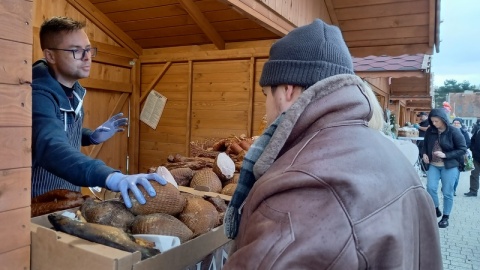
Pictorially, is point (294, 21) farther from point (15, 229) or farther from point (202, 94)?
point (15, 229)

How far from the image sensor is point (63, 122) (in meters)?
1.99

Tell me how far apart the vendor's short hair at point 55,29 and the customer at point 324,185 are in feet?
4.99

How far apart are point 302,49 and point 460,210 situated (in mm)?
6974

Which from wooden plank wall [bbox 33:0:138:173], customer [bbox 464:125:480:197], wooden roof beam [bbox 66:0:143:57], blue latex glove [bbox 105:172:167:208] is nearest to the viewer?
blue latex glove [bbox 105:172:167:208]

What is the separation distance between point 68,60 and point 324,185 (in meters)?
1.79

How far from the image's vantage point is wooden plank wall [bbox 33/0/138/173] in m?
5.27

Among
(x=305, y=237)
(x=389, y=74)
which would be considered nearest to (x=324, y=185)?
(x=305, y=237)

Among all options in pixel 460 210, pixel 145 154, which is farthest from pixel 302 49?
pixel 460 210

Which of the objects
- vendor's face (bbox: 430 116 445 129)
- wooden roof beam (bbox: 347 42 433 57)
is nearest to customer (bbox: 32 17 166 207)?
wooden roof beam (bbox: 347 42 433 57)

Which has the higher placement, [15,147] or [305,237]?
[15,147]

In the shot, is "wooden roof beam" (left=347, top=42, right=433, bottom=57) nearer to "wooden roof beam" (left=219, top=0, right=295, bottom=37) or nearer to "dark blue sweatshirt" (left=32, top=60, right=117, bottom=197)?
"wooden roof beam" (left=219, top=0, right=295, bottom=37)

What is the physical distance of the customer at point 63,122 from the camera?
55.9 inches

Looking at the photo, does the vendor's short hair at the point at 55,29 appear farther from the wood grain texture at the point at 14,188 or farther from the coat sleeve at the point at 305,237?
the coat sleeve at the point at 305,237

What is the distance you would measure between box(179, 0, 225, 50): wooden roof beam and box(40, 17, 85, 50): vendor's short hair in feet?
8.62
